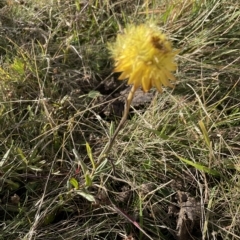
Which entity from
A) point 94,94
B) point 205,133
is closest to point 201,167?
point 205,133

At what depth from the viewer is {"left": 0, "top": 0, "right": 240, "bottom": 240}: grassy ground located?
1.22 metres

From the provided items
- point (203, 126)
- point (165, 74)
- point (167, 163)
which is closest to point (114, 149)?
point (167, 163)

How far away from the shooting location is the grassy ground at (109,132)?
1221mm

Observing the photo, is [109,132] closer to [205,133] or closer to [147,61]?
[205,133]

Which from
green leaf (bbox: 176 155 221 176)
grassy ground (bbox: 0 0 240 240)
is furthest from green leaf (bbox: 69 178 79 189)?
green leaf (bbox: 176 155 221 176)

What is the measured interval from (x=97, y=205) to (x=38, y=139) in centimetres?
29

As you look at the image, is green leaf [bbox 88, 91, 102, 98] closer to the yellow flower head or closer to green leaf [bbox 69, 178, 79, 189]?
green leaf [bbox 69, 178, 79, 189]

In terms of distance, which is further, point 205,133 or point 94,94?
point 94,94

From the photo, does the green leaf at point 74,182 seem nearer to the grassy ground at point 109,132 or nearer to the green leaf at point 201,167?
the grassy ground at point 109,132

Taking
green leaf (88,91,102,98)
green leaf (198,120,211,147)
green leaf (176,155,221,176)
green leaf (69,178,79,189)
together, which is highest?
green leaf (69,178,79,189)

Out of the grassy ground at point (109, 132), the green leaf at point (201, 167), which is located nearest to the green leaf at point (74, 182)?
the grassy ground at point (109, 132)

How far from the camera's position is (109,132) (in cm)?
136

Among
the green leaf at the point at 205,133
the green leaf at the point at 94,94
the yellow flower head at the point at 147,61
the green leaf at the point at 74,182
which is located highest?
the yellow flower head at the point at 147,61

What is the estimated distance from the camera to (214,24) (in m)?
1.61
